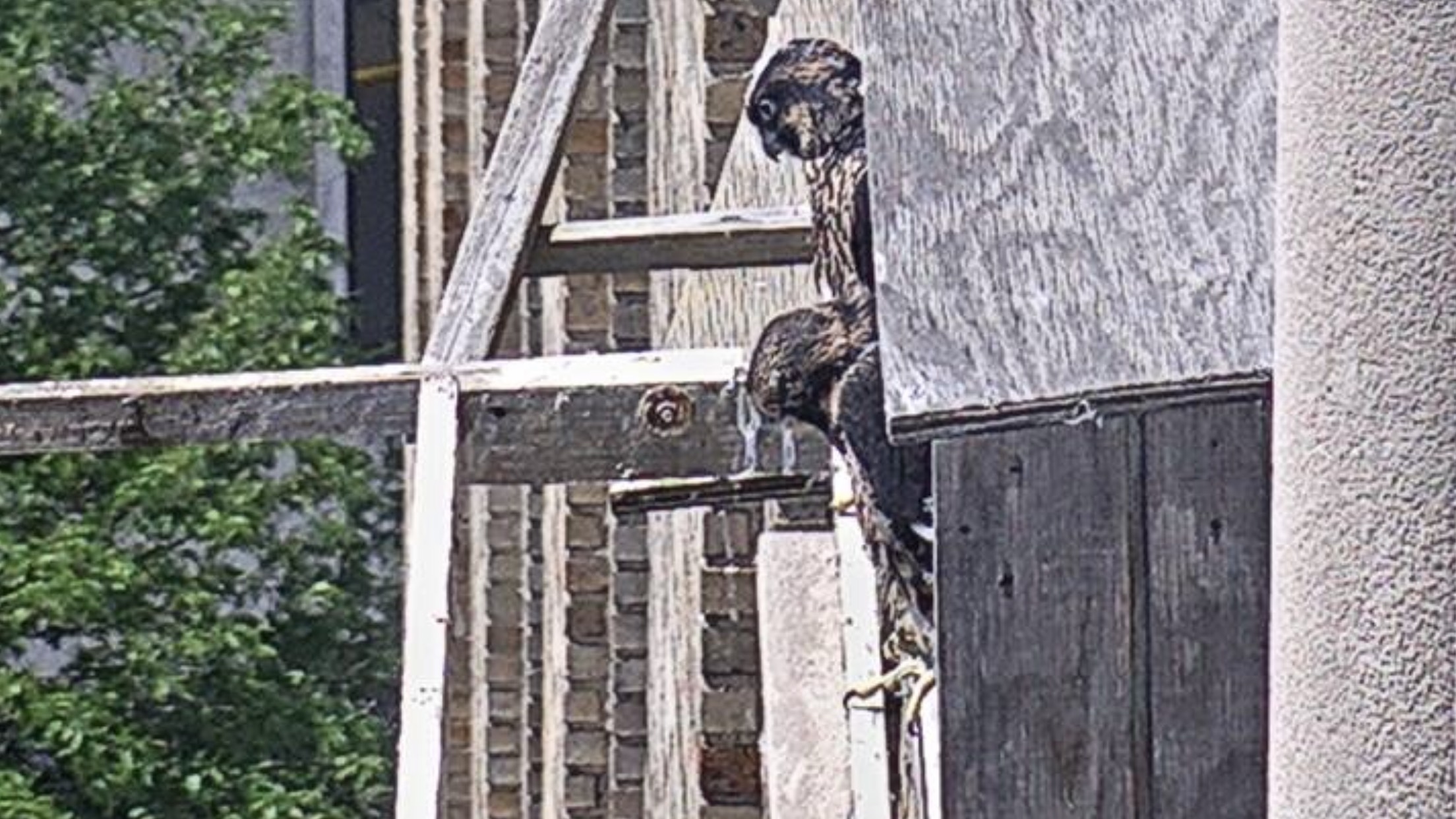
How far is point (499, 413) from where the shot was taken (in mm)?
4676

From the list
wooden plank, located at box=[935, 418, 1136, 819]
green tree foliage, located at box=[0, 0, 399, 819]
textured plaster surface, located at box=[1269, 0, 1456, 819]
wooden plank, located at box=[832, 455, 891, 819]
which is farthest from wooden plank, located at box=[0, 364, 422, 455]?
green tree foliage, located at box=[0, 0, 399, 819]

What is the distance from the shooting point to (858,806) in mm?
3654

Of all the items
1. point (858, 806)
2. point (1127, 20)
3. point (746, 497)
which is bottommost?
point (858, 806)

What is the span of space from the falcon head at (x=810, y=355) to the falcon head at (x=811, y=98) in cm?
15

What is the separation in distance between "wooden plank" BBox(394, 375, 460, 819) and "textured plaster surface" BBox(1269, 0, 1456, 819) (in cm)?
220

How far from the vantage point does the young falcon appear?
322cm

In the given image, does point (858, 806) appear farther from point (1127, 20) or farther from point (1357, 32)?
point (1357, 32)

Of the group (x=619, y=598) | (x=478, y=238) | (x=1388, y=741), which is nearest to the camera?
(x=1388, y=741)

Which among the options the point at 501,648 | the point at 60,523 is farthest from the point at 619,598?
the point at 60,523

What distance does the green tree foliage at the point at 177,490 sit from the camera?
10656mm

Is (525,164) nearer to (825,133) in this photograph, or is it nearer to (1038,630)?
(825,133)

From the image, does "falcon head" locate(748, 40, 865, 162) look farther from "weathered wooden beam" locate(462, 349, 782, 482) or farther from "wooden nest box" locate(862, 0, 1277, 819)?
"weathered wooden beam" locate(462, 349, 782, 482)

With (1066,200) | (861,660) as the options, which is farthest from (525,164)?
(1066,200)

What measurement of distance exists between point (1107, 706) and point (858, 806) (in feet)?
1.98
